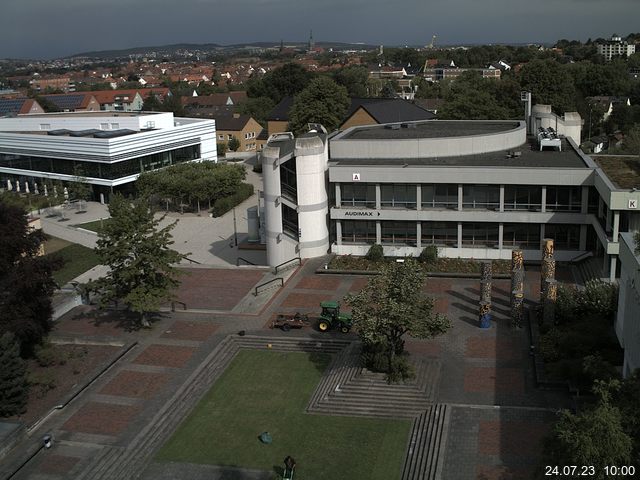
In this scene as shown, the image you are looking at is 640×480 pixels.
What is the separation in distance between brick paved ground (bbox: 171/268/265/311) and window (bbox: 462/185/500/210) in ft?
43.3

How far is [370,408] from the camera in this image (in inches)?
1048

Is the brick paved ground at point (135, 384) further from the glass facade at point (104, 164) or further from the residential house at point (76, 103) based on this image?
the residential house at point (76, 103)

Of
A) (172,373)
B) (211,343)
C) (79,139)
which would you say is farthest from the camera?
(79,139)

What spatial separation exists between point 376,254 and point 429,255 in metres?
3.24

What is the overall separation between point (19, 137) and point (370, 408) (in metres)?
63.5

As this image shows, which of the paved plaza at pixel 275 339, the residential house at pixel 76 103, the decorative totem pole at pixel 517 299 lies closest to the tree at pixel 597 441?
the paved plaza at pixel 275 339

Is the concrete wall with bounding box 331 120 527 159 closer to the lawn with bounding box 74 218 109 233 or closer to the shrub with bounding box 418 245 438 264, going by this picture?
the shrub with bounding box 418 245 438 264

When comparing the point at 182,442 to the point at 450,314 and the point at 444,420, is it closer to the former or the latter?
the point at 444,420

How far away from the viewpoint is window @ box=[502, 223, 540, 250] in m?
42.2

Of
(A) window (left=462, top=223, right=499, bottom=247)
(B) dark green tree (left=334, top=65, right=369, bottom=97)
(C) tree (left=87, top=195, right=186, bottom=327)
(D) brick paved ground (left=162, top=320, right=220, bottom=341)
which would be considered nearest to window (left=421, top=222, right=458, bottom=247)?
(A) window (left=462, top=223, right=499, bottom=247)

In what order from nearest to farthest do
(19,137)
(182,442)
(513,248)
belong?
(182,442) < (513,248) < (19,137)

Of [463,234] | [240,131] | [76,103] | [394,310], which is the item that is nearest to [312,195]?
[463,234]

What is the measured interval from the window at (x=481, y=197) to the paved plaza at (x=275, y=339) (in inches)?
203

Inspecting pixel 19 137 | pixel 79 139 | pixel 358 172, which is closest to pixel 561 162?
pixel 358 172
